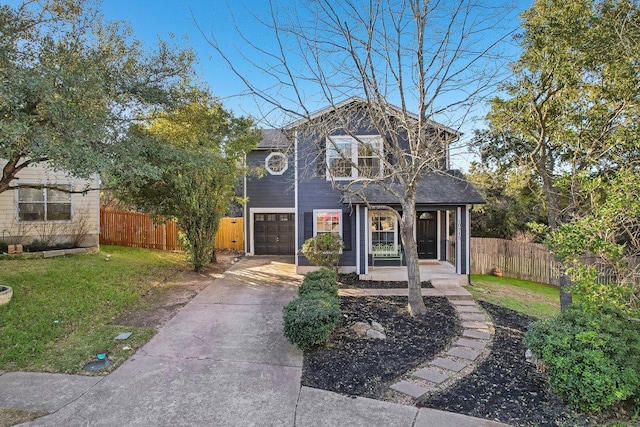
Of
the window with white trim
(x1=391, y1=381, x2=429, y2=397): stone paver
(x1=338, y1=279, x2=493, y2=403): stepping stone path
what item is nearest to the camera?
(x1=391, y1=381, x2=429, y2=397): stone paver

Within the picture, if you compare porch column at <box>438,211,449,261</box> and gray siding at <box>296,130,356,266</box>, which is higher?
gray siding at <box>296,130,356,266</box>

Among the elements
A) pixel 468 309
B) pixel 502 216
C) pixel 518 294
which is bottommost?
pixel 518 294

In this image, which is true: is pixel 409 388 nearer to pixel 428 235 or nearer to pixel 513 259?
pixel 428 235

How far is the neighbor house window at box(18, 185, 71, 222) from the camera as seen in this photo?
46.2ft

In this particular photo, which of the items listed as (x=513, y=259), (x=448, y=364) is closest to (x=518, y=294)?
(x=513, y=259)

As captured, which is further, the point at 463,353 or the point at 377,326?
the point at 377,326

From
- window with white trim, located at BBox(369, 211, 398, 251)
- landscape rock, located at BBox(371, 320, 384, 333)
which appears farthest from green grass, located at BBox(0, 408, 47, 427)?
window with white trim, located at BBox(369, 211, 398, 251)

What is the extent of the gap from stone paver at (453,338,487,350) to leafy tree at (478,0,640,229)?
10.7ft

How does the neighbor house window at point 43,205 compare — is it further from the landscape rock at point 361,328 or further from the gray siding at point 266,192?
the landscape rock at point 361,328

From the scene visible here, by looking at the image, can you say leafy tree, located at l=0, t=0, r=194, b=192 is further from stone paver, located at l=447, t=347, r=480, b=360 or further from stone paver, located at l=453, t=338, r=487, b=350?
stone paver, located at l=453, t=338, r=487, b=350

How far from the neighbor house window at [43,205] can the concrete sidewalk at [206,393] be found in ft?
35.1

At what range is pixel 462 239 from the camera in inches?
455

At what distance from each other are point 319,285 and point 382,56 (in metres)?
4.97

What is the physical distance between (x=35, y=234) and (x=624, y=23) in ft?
61.8
